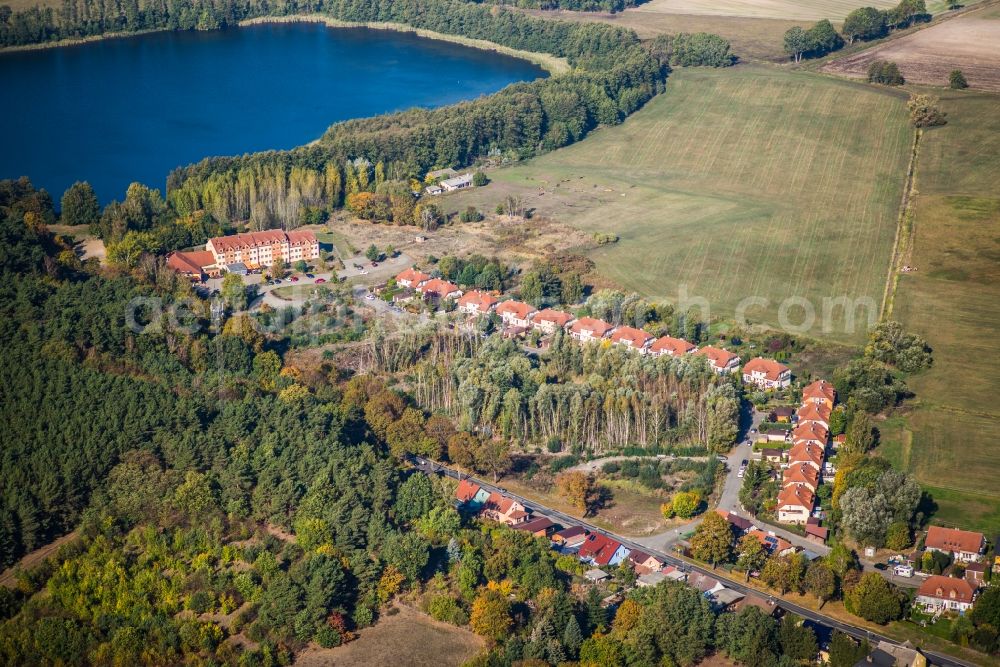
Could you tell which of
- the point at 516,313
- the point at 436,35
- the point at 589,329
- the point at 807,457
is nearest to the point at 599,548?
the point at 807,457

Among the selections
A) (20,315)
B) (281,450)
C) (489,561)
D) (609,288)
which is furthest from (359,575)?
(609,288)

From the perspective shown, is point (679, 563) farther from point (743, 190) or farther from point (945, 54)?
point (945, 54)

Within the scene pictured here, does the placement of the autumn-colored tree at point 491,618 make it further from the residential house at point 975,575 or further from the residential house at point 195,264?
the residential house at point 195,264

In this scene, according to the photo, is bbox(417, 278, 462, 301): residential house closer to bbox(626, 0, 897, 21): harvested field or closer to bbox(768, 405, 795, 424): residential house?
bbox(768, 405, 795, 424): residential house

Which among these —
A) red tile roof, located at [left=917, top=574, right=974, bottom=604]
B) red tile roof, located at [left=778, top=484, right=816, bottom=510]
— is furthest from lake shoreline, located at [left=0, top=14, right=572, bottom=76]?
red tile roof, located at [left=917, top=574, right=974, bottom=604]

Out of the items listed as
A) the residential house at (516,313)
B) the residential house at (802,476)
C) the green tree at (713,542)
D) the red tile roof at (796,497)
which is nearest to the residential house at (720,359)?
the residential house at (802,476)
